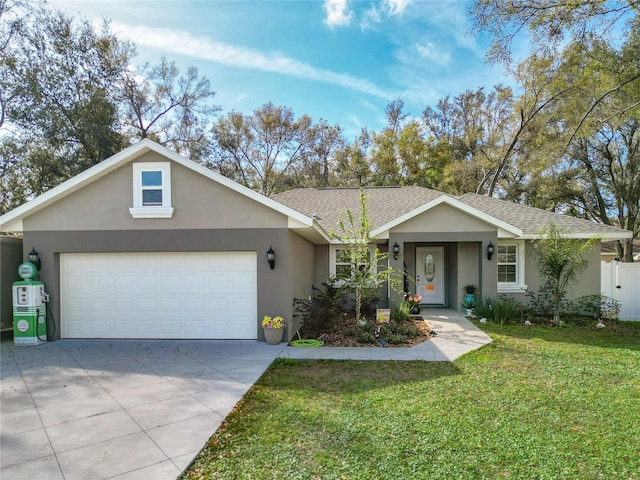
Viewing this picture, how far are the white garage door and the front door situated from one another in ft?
23.2

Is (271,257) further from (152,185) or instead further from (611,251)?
(611,251)

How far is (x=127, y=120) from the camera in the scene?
21484 mm

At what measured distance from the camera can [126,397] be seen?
16.3 ft

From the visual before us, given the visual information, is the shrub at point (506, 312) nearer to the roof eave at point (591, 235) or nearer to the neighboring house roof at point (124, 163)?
the roof eave at point (591, 235)

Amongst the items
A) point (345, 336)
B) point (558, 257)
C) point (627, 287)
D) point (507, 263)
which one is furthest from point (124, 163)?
point (627, 287)

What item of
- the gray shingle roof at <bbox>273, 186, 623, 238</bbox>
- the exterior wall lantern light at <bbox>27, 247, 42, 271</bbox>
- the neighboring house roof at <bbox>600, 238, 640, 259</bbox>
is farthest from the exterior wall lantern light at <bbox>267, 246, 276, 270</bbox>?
the neighboring house roof at <bbox>600, 238, 640, 259</bbox>

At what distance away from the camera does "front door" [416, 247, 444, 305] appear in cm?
1307

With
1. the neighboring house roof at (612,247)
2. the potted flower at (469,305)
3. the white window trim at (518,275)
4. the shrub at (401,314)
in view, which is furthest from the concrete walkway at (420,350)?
the neighboring house roof at (612,247)

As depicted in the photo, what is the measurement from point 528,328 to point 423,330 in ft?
9.48

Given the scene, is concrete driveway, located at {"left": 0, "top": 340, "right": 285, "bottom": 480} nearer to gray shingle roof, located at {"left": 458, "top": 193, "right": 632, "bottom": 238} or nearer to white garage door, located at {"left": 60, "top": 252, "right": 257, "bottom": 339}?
white garage door, located at {"left": 60, "top": 252, "right": 257, "bottom": 339}

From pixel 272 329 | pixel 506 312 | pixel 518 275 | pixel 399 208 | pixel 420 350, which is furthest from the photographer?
pixel 399 208

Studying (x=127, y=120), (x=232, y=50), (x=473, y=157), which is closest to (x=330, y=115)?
(x=473, y=157)

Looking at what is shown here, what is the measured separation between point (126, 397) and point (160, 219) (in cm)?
434

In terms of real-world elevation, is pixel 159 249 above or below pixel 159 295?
above
